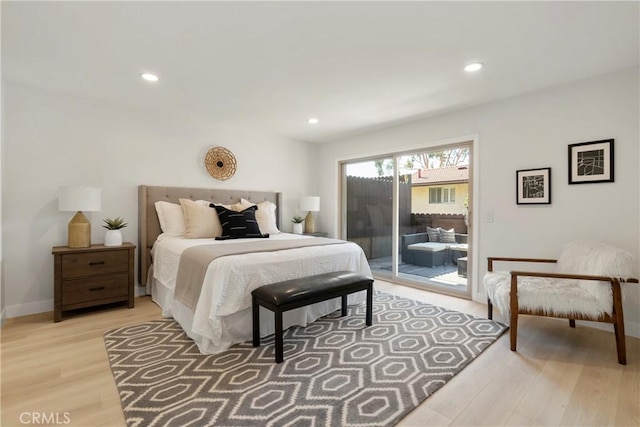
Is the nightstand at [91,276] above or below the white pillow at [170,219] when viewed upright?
below

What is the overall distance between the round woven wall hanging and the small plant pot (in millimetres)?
1477

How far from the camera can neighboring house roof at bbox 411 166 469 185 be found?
12.6 ft

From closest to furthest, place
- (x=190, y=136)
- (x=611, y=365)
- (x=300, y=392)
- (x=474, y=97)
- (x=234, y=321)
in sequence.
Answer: (x=300, y=392) → (x=611, y=365) → (x=234, y=321) → (x=474, y=97) → (x=190, y=136)

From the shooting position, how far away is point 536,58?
8.15 feet

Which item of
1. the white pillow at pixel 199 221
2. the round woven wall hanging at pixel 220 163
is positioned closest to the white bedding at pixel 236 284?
the white pillow at pixel 199 221

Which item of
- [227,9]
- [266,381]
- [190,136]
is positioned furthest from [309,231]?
[227,9]

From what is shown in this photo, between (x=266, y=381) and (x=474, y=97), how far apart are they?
341 cm

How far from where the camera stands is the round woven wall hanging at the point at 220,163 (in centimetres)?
434

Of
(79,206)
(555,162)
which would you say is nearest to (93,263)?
(79,206)

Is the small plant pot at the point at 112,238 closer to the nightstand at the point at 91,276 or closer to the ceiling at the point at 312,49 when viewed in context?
the nightstand at the point at 91,276

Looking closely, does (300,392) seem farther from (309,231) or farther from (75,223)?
(309,231)

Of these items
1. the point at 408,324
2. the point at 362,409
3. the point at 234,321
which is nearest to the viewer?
the point at 362,409

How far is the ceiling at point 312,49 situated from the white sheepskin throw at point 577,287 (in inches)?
63.0

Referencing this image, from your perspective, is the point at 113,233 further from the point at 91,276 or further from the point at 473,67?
the point at 473,67
